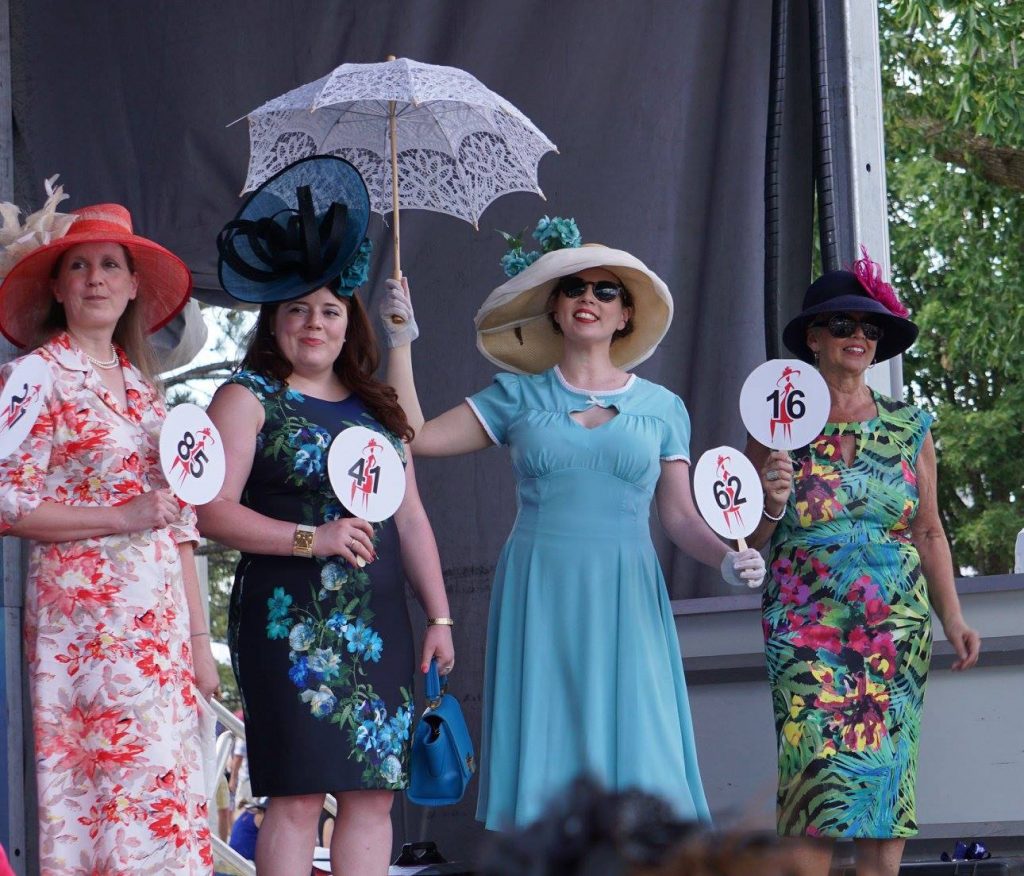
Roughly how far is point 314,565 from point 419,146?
166cm

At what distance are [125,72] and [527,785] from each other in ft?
11.8

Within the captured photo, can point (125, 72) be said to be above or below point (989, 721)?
above

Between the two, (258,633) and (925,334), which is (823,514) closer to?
(258,633)

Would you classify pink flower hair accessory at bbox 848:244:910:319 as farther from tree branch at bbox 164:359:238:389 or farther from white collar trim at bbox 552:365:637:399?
tree branch at bbox 164:359:238:389

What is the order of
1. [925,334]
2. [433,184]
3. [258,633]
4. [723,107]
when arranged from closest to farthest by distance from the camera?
1. [258,633]
2. [433,184]
3. [723,107]
4. [925,334]

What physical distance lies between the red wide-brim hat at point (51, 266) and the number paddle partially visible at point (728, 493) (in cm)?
137

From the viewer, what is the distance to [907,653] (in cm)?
402

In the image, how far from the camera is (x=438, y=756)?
363cm

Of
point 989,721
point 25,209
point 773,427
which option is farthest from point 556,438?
point 25,209

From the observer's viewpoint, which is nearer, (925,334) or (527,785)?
(527,785)

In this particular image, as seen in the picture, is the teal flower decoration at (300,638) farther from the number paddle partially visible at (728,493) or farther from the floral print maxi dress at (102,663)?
the number paddle partially visible at (728,493)

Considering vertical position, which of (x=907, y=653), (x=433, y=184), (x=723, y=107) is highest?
(x=723, y=107)

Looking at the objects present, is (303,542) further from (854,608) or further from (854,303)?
(854,303)

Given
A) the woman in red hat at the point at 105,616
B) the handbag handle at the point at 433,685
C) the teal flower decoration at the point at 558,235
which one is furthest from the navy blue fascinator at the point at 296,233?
the handbag handle at the point at 433,685
